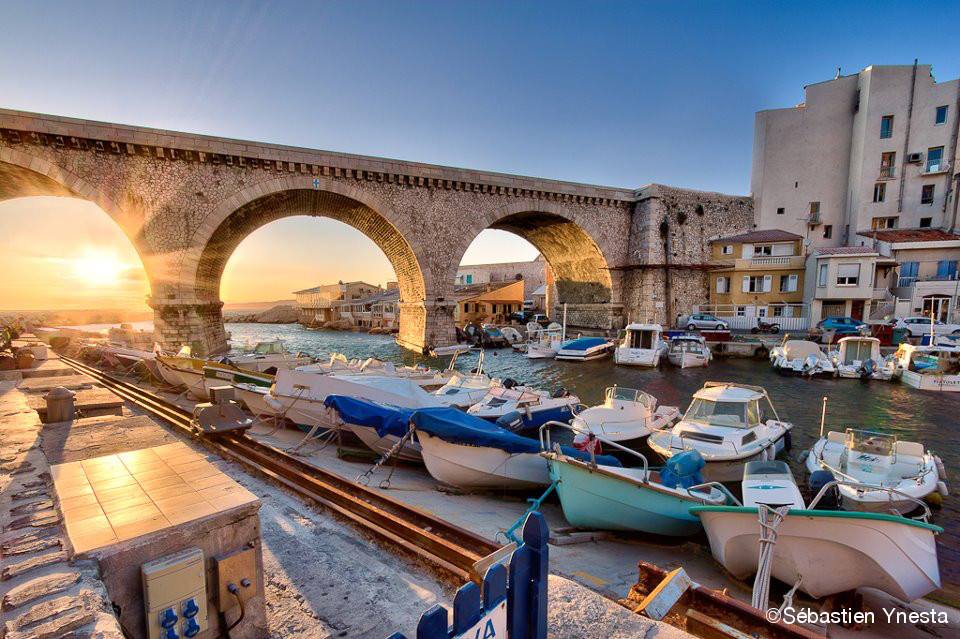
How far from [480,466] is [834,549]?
16.2 ft

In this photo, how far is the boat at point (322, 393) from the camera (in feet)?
31.0

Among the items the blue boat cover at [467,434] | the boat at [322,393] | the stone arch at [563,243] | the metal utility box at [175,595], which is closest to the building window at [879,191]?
the stone arch at [563,243]

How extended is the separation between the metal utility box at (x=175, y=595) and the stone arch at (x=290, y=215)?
2341 cm

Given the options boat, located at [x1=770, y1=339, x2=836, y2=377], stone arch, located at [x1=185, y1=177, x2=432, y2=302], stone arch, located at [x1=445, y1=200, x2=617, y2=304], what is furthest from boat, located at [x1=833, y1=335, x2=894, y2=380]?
stone arch, located at [x1=185, y1=177, x2=432, y2=302]

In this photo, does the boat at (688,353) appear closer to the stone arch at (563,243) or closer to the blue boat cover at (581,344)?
the blue boat cover at (581,344)

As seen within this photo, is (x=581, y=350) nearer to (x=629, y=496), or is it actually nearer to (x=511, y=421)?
(x=511, y=421)

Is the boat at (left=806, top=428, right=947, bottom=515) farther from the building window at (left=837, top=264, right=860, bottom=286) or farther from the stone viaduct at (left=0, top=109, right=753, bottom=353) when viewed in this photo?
the building window at (left=837, top=264, right=860, bottom=286)

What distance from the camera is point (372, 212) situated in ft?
86.0

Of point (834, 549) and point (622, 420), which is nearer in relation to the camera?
point (834, 549)

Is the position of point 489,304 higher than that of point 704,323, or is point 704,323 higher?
point 489,304

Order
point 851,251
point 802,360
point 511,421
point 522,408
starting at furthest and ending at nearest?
point 851,251, point 802,360, point 522,408, point 511,421

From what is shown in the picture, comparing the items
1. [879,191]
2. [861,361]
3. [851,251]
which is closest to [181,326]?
[861,361]

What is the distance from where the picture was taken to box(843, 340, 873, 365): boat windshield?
20.0 m

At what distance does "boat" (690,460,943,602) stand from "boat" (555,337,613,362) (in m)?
19.7
